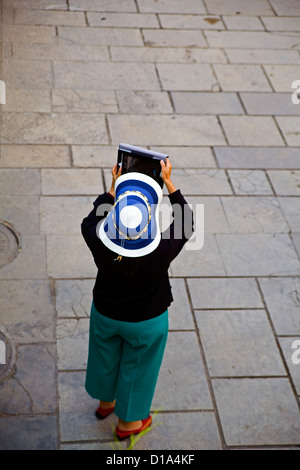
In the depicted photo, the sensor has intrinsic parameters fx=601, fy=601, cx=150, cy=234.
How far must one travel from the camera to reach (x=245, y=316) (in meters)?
4.85

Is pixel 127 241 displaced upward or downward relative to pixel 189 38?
upward

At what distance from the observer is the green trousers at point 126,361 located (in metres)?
3.42

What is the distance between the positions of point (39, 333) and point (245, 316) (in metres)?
1.64

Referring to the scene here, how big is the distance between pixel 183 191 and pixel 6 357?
2515 millimetres

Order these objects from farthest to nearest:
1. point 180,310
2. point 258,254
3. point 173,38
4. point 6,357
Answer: point 173,38
point 258,254
point 180,310
point 6,357

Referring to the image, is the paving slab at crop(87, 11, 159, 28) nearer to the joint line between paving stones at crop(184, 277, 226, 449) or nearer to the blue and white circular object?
the joint line between paving stones at crop(184, 277, 226, 449)

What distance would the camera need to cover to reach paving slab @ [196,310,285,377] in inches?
176

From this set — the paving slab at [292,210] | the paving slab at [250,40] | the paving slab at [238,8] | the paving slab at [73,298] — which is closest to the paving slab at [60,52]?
the paving slab at [250,40]

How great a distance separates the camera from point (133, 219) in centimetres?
301

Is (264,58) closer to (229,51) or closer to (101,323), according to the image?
(229,51)

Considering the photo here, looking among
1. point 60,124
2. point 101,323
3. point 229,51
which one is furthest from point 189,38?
point 101,323

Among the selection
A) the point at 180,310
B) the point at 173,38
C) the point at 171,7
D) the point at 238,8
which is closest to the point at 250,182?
the point at 180,310

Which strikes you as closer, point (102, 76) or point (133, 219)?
point (133, 219)

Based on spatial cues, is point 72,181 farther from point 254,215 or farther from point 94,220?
point 94,220
